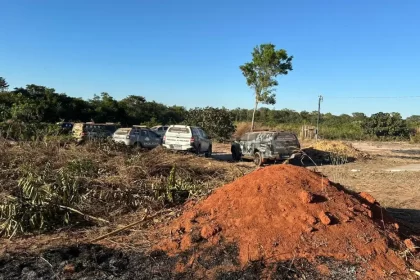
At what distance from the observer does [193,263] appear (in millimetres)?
4355

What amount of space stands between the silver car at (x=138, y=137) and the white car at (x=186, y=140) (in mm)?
1377

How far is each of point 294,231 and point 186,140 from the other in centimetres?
1256

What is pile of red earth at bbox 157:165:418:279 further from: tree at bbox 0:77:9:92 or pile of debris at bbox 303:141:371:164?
tree at bbox 0:77:9:92

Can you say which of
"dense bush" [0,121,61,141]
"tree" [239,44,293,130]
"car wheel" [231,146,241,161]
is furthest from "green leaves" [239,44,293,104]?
"dense bush" [0,121,61,141]

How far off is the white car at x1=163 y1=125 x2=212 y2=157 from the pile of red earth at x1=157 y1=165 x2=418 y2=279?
36.7 ft

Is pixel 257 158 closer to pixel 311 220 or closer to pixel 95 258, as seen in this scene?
pixel 311 220

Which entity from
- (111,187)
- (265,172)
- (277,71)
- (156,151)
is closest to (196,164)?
(156,151)

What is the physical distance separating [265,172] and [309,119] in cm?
6064

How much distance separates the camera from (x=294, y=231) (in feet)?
15.2

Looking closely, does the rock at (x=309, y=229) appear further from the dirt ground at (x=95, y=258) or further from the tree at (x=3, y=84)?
the tree at (x=3, y=84)

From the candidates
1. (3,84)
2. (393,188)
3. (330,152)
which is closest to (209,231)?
(393,188)

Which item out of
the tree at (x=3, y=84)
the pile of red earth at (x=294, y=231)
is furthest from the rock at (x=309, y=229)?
the tree at (x=3, y=84)

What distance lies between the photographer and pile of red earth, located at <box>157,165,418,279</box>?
423 centimetres

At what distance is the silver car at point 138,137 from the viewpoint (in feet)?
59.3
